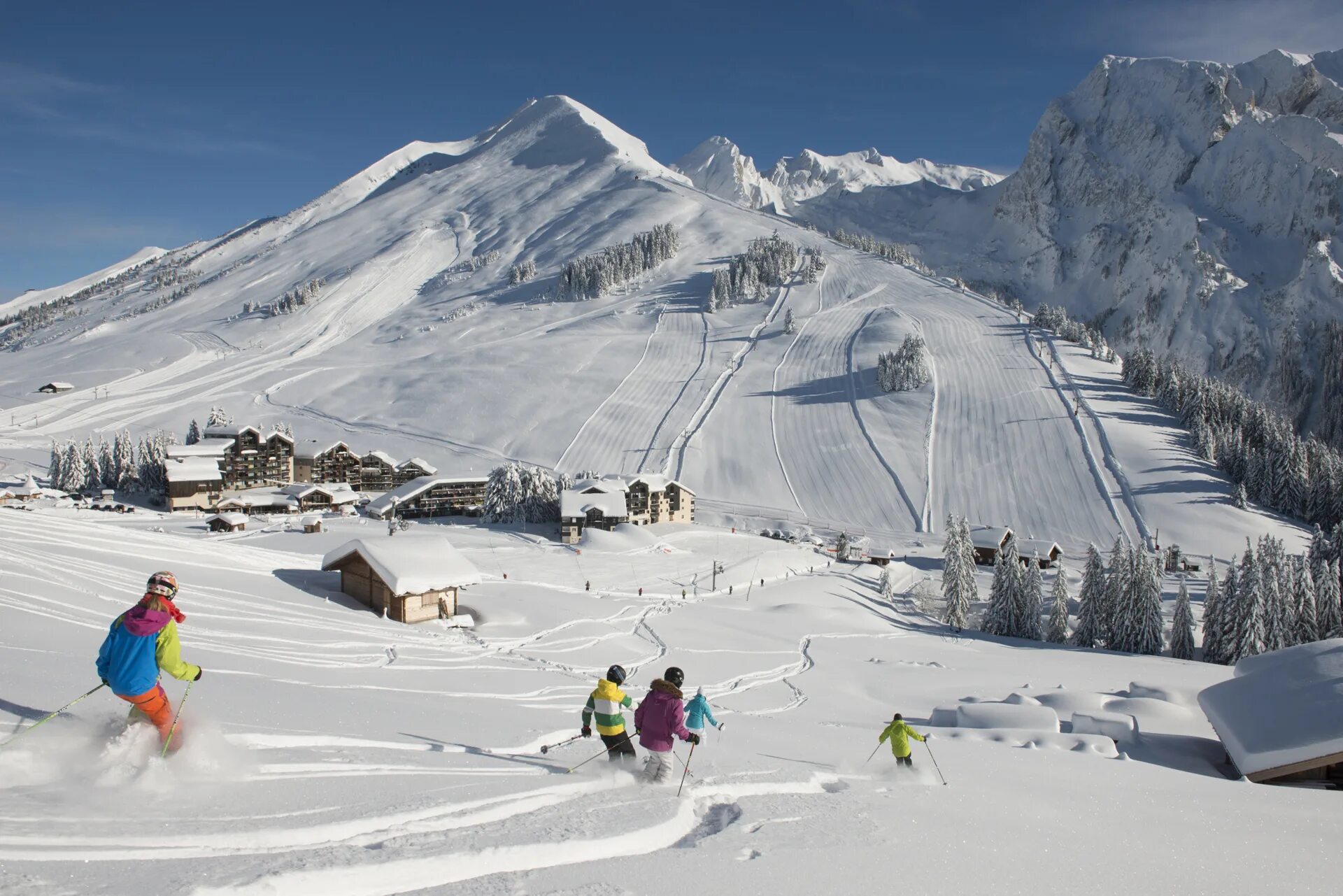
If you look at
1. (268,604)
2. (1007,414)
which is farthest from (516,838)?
(1007,414)

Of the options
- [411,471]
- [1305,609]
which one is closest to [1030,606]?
[1305,609]

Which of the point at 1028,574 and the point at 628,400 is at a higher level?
the point at 628,400

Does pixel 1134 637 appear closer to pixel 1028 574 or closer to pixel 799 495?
pixel 1028 574

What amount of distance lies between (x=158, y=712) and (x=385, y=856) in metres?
3.01

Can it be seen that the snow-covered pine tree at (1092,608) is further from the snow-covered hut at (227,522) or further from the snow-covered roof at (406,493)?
the snow-covered hut at (227,522)

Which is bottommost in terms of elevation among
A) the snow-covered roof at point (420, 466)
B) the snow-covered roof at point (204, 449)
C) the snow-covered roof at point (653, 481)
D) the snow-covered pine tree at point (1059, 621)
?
the snow-covered pine tree at point (1059, 621)

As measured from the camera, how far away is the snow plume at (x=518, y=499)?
62.6 metres

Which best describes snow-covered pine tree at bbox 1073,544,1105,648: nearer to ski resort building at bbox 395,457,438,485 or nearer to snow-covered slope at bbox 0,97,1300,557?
snow-covered slope at bbox 0,97,1300,557

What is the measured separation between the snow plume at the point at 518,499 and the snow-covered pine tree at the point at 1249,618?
150ft

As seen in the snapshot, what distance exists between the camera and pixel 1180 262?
654 ft

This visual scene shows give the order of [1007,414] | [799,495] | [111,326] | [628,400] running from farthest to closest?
[111,326], [628,400], [1007,414], [799,495]

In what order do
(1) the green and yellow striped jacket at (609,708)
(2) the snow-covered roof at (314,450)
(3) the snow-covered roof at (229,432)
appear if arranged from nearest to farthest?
(1) the green and yellow striped jacket at (609,708), (3) the snow-covered roof at (229,432), (2) the snow-covered roof at (314,450)

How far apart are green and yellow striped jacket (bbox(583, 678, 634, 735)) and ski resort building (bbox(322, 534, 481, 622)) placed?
564 inches

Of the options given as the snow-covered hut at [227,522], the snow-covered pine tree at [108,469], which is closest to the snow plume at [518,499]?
the snow-covered hut at [227,522]
